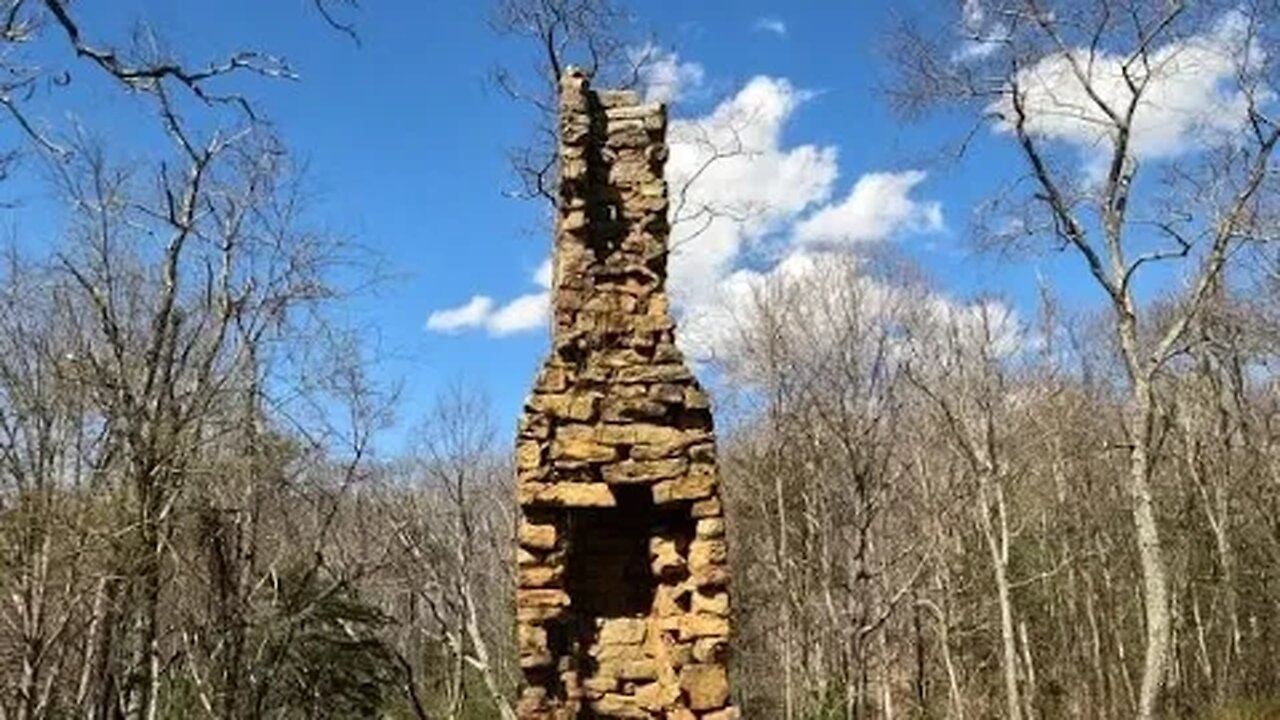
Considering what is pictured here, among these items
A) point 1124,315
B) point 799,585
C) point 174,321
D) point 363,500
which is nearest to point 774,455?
point 799,585

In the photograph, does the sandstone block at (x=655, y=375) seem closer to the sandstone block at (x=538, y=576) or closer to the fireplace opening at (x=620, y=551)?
the fireplace opening at (x=620, y=551)

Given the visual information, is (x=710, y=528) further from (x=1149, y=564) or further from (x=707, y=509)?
(x=1149, y=564)

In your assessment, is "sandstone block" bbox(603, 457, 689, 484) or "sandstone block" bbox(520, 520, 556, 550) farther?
"sandstone block" bbox(603, 457, 689, 484)

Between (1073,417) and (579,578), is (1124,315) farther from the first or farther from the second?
(1073,417)

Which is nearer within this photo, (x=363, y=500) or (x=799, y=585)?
(x=363, y=500)

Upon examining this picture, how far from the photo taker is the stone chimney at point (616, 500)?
9.05 meters

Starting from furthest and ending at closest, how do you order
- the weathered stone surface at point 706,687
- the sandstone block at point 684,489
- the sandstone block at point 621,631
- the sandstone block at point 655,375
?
the sandstone block at point 655,375 → the sandstone block at point 621,631 → the sandstone block at point 684,489 → the weathered stone surface at point 706,687

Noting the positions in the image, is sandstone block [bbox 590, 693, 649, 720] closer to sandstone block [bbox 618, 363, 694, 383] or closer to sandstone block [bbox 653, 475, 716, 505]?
sandstone block [bbox 653, 475, 716, 505]

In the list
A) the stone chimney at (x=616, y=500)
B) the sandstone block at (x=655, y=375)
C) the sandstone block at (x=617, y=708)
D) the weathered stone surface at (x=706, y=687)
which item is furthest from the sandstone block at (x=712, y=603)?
the sandstone block at (x=655, y=375)

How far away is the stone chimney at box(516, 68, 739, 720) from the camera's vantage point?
9.05 metres

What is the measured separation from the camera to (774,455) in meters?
27.7

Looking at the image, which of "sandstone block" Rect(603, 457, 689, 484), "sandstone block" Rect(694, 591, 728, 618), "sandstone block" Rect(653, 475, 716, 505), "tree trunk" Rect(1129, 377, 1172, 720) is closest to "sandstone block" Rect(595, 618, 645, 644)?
"sandstone block" Rect(694, 591, 728, 618)

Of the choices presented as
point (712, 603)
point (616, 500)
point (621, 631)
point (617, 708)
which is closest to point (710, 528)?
point (712, 603)

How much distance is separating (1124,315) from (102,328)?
13.4 m
